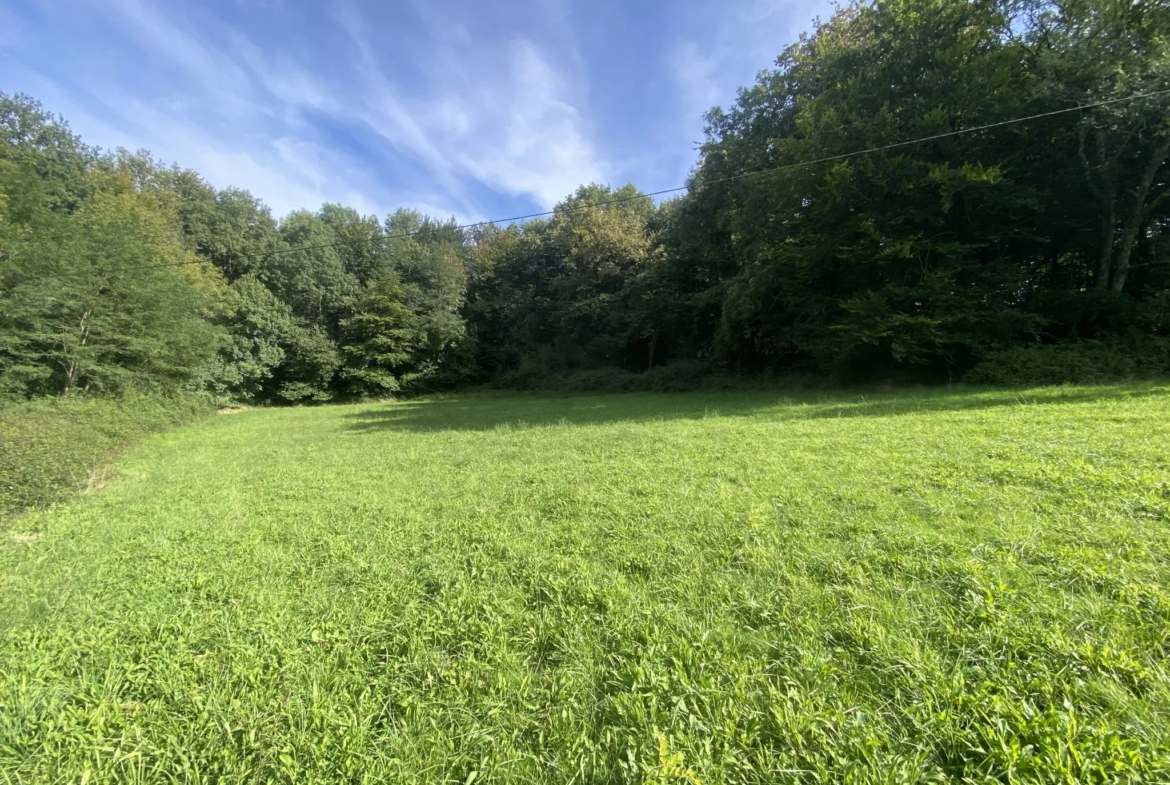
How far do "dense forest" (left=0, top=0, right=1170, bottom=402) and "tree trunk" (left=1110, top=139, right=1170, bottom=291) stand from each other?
69mm

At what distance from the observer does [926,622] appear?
2.08 meters

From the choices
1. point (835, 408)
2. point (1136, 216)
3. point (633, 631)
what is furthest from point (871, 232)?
point (633, 631)

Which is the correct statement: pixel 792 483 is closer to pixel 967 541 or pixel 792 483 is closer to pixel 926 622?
pixel 967 541

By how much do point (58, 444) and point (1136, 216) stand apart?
81.0 ft

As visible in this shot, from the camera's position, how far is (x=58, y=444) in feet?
22.6

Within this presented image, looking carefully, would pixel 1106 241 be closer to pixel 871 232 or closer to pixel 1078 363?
pixel 1078 363

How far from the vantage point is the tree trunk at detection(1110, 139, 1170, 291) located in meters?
11.2

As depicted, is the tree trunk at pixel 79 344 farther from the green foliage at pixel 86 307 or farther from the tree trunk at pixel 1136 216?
the tree trunk at pixel 1136 216

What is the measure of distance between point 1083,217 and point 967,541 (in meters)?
17.8

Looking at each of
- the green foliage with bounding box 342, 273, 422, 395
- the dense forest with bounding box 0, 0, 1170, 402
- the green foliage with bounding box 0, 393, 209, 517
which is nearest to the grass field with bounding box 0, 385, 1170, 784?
the green foliage with bounding box 0, 393, 209, 517

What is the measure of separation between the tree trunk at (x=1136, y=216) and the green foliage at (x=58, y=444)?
77.3 feet

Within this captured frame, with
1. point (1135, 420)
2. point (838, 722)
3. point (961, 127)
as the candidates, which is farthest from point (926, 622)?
point (961, 127)

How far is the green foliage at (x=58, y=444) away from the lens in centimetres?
558

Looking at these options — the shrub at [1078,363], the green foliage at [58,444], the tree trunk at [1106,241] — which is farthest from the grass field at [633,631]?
the tree trunk at [1106,241]
